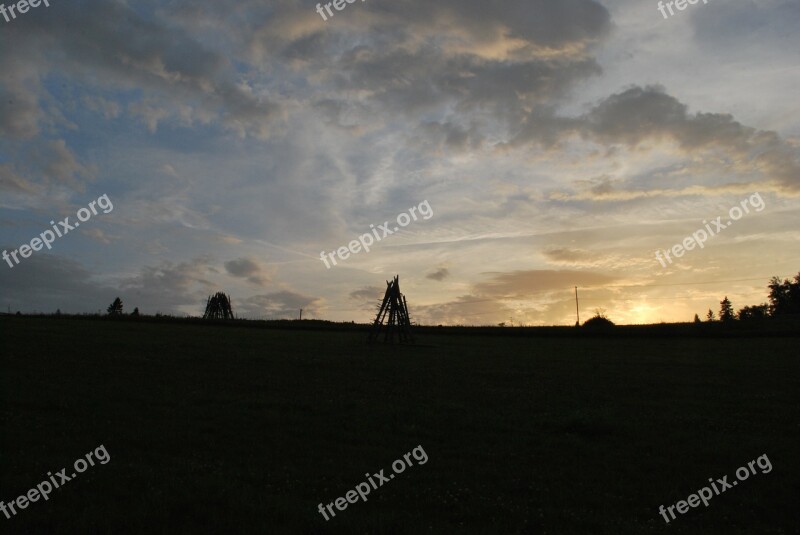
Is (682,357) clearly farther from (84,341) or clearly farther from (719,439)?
(84,341)

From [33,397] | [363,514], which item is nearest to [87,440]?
[33,397]

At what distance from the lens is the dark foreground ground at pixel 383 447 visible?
819 centimetres

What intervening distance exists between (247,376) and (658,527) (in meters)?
17.2

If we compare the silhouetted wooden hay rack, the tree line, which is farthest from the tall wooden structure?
the tree line

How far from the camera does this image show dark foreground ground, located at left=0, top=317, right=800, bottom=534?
819cm

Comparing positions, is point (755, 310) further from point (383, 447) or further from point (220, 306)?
point (383, 447)

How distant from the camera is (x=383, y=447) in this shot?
1217 cm

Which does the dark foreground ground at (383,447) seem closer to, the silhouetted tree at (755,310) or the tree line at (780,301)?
the tree line at (780,301)

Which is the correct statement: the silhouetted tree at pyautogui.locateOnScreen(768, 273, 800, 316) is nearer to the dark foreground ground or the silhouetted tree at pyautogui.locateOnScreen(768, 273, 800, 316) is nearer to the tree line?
the tree line

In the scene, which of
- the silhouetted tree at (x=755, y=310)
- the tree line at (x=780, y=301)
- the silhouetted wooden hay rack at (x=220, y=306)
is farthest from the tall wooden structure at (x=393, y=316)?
the silhouetted tree at (x=755, y=310)

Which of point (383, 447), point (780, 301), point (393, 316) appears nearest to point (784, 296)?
point (780, 301)

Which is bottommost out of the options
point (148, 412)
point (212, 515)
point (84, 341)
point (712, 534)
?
point (712, 534)

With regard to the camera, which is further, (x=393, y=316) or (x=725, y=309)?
(x=725, y=309)

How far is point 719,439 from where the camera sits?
43.5 ft
